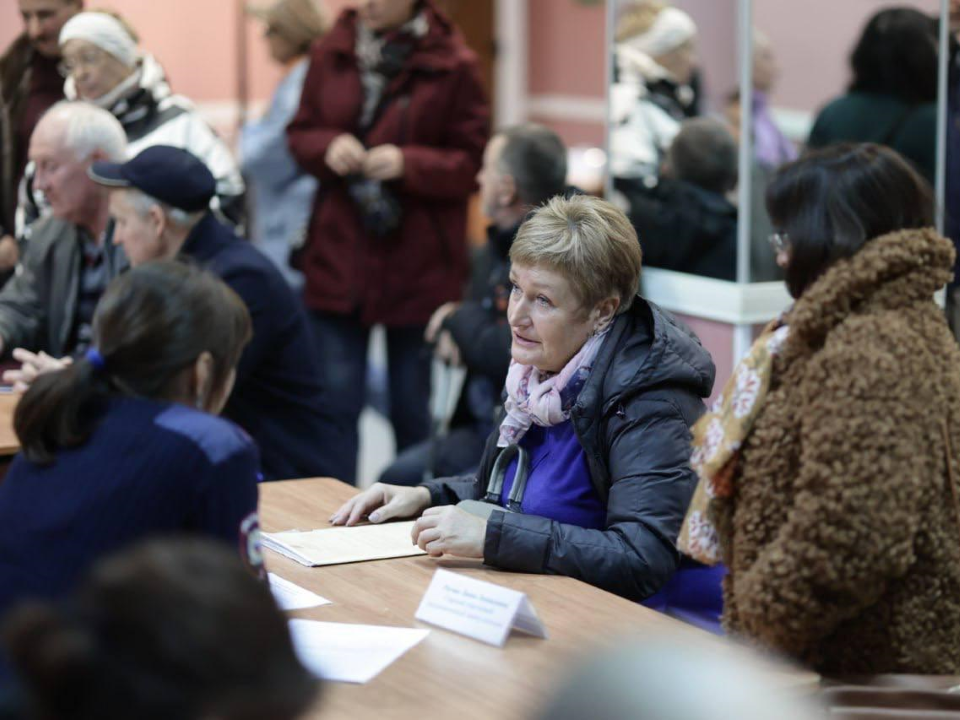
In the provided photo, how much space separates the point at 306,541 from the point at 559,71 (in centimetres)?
730

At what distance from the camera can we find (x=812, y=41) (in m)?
4.82

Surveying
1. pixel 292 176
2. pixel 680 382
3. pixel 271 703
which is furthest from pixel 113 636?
pixel 292 176

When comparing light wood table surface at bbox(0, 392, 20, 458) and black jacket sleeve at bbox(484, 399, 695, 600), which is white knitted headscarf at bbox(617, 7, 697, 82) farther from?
black jacket sleeve at bbox(484, 399, 695, 600)

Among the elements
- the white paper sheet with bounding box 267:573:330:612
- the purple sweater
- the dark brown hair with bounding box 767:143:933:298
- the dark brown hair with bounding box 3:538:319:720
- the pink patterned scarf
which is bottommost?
the white paper sheet with bounding box 267:573:330:612

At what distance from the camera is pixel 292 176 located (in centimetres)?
581

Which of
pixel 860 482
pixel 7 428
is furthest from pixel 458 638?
pixel 7 428

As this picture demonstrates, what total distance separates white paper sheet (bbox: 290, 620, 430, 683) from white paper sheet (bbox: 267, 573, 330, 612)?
0.26ft

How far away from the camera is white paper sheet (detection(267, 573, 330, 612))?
2.20 m

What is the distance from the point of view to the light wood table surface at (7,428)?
310 centimetres

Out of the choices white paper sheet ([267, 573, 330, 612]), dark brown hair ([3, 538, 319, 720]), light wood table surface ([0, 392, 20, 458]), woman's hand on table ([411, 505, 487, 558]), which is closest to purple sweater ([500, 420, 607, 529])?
woman's hand on table ([411, 505, 487, 558])

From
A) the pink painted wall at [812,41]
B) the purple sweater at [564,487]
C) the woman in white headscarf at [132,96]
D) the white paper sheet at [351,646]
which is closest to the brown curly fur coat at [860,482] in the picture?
the purple sweater at [564,487]

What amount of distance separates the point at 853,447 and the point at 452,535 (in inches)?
27.6

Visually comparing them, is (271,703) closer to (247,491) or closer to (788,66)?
(247,491)

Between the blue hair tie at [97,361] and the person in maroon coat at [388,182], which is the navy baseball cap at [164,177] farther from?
the blue hair tie at [97,361]
